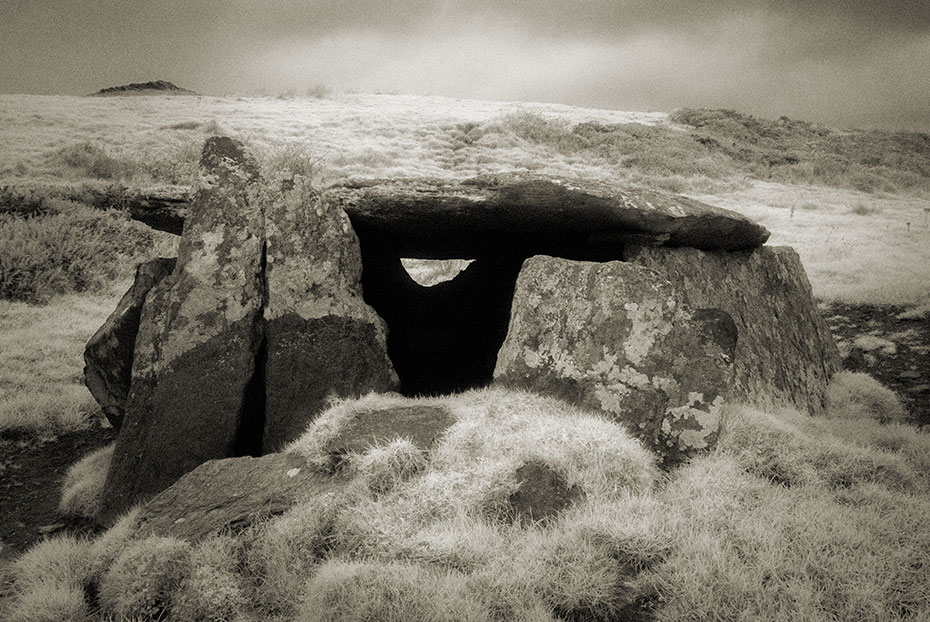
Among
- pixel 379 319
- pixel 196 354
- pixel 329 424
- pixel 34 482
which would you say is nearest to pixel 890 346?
pixel 379 319

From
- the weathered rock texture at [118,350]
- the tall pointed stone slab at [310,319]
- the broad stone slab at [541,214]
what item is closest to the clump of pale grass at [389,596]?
the tall pointed stone slab at [310,319]

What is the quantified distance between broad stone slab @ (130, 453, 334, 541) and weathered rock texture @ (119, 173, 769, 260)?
3413 mm

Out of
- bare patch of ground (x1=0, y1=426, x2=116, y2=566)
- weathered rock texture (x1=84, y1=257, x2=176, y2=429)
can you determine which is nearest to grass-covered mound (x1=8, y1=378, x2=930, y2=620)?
bare patch of ground (x1=0, y1=426, x2=116, y2=566)

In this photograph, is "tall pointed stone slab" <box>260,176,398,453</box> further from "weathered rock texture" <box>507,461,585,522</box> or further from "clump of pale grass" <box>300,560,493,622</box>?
"clump of pale grass" <box>300,560,493,622</box>

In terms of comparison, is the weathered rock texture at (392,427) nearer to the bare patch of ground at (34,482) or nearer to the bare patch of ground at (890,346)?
the bare patch of ground at (34,482)

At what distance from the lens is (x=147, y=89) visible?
45500 mm

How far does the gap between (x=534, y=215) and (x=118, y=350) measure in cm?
526

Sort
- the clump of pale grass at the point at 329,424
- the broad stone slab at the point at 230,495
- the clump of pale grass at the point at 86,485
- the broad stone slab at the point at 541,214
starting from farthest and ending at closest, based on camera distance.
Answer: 1. the broad stone slab at the point at 541,214
2. the clump of pale grass at the point at 86,485
3. the clump of pale grass at the point at 329,424
4. the broad stone slab at the point at 230,495

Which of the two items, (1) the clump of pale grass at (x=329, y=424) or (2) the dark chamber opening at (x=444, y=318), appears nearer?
(1) the clump of pale grass at (x=329, y=424)

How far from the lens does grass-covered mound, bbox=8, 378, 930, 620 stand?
378 centimetres

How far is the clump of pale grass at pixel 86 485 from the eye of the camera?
6.41 meters

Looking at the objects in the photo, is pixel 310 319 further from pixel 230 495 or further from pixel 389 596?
pixel 389 596

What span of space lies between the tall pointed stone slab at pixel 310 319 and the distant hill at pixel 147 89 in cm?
4262

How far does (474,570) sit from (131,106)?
38.0m
